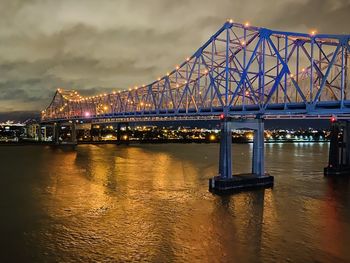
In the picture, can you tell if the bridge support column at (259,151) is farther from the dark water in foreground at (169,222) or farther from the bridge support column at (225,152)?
the bridge support column at (225,152)

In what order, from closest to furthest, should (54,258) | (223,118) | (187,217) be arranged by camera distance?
(54,258), (187,217), (223,118)

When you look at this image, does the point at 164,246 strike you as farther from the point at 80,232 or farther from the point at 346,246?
the point at 346,246

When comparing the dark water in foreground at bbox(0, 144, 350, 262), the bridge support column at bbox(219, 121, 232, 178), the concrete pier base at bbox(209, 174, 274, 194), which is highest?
the bridge support column at bbox(219, 121, 232, 178)

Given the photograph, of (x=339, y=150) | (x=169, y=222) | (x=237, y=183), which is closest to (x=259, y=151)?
(x=237, y=183)

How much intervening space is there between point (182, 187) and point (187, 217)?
11.0 meters

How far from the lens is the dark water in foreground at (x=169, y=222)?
16.6m

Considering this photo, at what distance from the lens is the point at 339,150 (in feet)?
145

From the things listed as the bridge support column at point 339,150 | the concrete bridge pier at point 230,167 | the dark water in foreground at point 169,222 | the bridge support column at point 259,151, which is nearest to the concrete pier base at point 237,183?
the concrete bridge pier at point 230,167

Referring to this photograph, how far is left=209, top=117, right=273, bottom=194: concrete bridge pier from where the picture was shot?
99.4ft

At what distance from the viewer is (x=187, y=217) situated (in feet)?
74.3

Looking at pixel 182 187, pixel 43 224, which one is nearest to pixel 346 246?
pixel 43 224

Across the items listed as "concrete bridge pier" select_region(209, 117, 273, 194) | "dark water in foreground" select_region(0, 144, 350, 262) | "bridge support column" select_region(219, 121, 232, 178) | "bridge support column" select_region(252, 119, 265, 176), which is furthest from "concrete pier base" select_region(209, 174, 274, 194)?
"dark water in foreground" select_region(0, 144, 350, 262)

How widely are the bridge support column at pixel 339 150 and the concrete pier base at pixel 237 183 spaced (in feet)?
44.9

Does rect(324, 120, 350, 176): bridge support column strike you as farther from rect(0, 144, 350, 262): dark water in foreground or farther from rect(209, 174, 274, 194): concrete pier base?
rect(209, 174, 274, 194): concrete pier base
